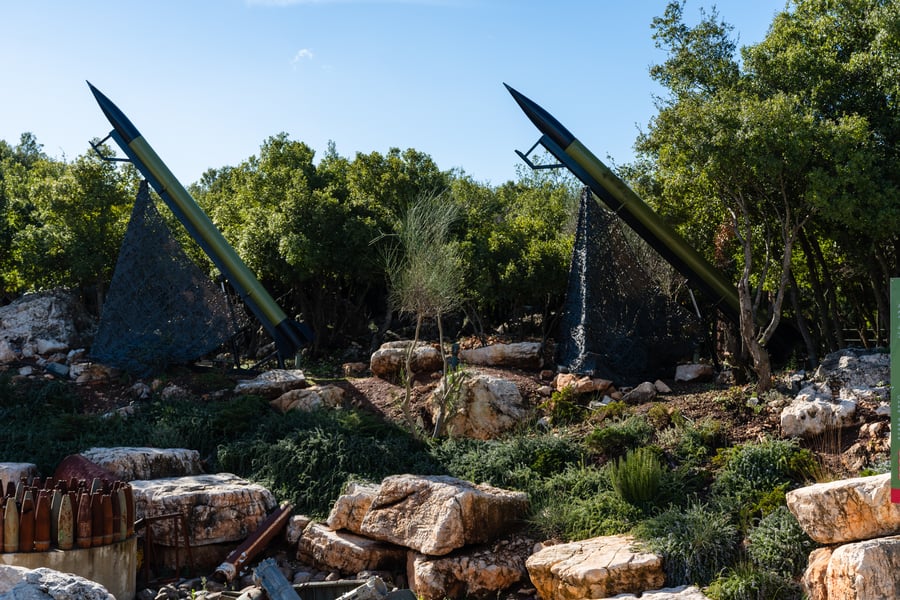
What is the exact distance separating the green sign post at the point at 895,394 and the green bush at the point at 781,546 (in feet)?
6.45

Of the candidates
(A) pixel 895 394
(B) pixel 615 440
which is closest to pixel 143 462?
(B) pixel 615 440

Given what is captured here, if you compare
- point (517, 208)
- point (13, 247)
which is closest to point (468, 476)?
point (517, 208)

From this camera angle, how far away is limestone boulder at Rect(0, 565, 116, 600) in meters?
5.99

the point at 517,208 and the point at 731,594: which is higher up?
the point at 517,208

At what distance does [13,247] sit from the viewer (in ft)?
79.4

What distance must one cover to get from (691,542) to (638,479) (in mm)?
1491

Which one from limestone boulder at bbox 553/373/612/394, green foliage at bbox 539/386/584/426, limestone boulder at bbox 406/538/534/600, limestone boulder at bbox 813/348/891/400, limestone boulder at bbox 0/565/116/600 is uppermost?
limestone boulder at bbox 813/348/891/400

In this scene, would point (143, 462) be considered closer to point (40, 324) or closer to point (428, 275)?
point (428, 275)

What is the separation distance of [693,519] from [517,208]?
58.5 ft

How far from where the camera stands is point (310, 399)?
15695 millimetres

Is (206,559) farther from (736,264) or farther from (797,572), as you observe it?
(736,264)

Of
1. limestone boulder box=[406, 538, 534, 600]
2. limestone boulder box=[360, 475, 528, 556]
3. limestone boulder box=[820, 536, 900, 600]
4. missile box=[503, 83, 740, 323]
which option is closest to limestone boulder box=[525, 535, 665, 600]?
limestone boulder box=[406, 538, 534, 600]

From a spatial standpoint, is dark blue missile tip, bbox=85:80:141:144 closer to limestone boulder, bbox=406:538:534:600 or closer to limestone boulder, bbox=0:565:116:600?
limestone boulder, bbox=406:538:534:600

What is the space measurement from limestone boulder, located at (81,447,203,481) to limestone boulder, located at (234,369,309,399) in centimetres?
309
